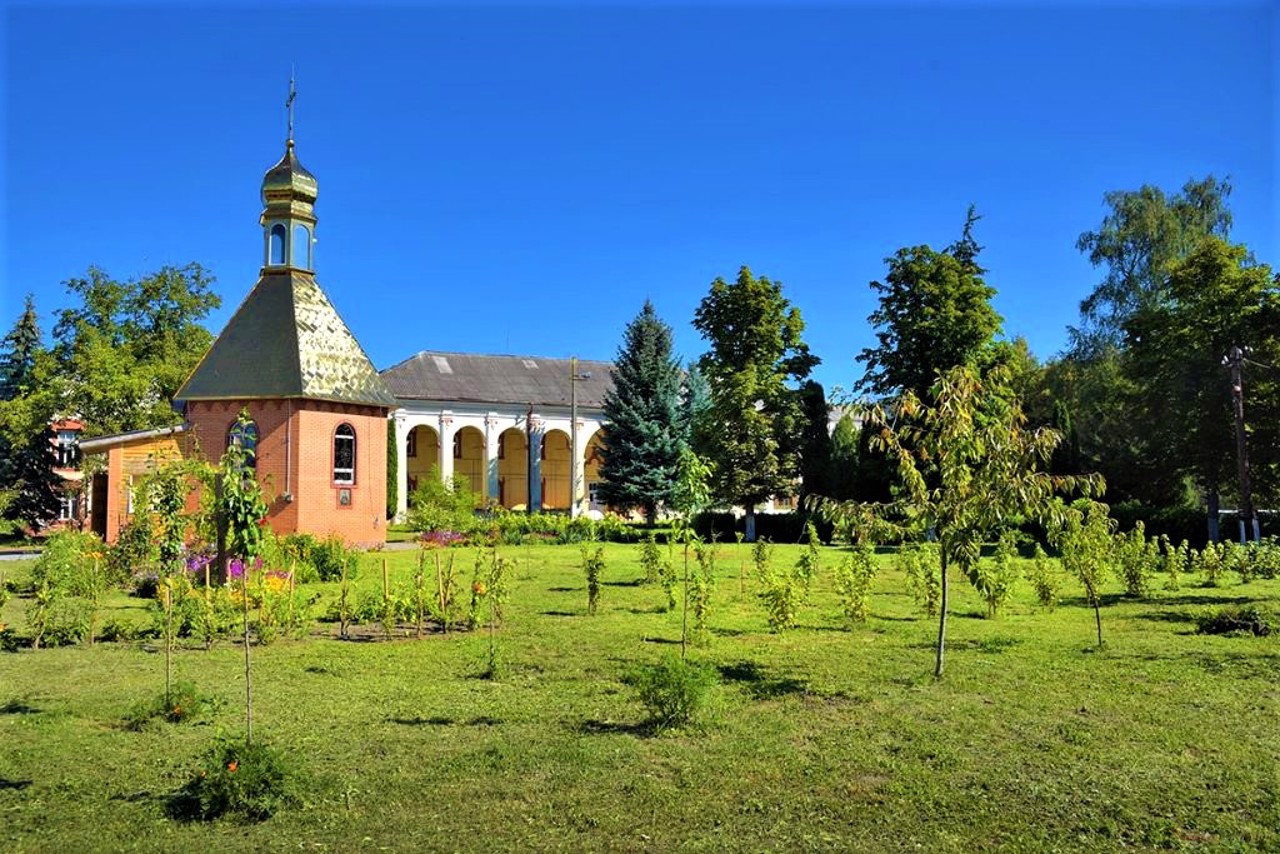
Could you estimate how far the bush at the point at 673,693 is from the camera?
7918mm

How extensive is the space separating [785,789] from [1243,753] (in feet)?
12.8

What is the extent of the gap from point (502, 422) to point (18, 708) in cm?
4476

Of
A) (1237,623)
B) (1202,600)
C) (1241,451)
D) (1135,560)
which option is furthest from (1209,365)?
(1237,623)

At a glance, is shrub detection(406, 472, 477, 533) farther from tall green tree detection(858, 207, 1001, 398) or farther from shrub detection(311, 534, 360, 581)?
tall green tree detection(858, 207, 1001, 398)

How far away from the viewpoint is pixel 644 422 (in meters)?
43.4

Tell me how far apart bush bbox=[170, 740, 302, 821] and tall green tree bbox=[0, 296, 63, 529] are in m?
36.5

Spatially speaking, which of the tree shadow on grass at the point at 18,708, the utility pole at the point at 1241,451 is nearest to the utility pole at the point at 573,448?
the utility pole at the point at 1241,451

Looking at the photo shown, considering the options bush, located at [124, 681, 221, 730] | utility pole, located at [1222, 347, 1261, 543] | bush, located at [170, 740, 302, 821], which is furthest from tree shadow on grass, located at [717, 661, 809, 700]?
utility pole, located at [1222, 347, 1261, 543]

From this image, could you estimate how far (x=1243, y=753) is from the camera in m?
7.11

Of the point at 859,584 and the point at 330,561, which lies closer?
the point at 859,584

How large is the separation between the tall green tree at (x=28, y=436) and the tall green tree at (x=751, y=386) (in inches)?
1107

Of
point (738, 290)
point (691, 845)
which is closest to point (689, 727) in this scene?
point (691, 845)

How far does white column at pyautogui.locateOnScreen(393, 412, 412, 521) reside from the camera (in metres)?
45.4

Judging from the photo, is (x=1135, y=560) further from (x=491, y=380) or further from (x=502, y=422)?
(x=491, y=380)
